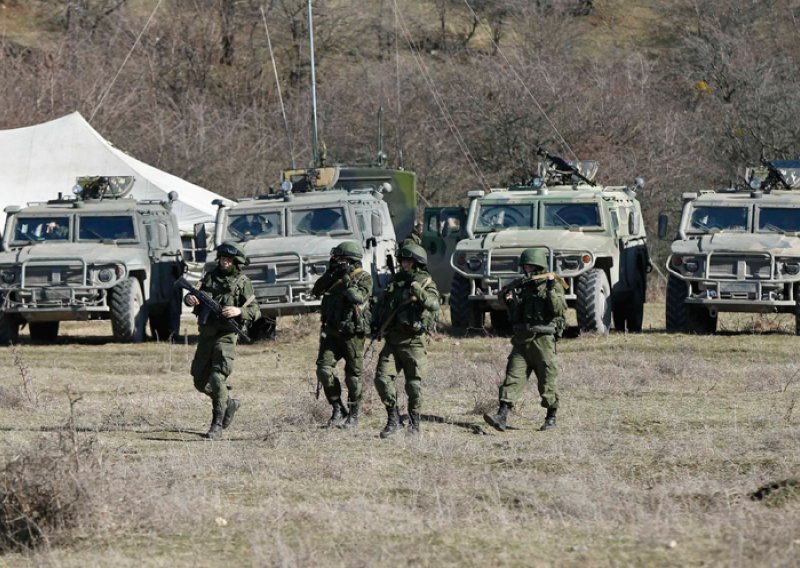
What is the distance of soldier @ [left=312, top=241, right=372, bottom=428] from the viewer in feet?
35.7

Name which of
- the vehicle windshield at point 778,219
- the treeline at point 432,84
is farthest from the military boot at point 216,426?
the treeline at point 432,84

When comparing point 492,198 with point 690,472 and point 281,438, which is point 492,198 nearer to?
point 281,438

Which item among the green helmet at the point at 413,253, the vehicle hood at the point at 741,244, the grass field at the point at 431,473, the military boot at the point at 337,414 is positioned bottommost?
the grass field at the point at 431,473

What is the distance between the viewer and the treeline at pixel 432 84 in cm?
3603

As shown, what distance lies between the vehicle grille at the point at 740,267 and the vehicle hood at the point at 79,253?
257 inches

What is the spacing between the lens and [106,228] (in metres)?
18.9

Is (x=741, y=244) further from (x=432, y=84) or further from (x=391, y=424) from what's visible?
(x=432, y=84)

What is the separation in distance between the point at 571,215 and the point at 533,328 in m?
7.69

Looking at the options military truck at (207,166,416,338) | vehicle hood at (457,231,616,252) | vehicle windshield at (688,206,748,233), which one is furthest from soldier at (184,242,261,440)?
vehicle windshield at (688,206,748,233)

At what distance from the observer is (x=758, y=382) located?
1376cm

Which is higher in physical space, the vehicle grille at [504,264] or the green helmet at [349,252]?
the green helmet at [349,252]

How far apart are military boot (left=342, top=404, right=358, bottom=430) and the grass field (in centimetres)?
24

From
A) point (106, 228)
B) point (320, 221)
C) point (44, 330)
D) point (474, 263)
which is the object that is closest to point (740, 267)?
point (474, 263)

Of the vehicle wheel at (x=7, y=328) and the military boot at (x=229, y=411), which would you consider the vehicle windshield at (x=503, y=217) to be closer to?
the vehicle wheel at (x=7, y=328)
